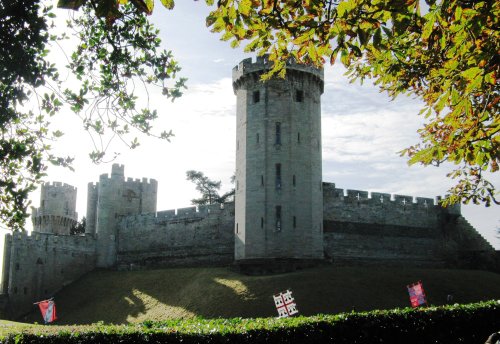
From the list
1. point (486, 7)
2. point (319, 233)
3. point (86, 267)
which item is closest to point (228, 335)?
point (486, 7)

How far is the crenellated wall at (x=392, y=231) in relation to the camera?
32156mm

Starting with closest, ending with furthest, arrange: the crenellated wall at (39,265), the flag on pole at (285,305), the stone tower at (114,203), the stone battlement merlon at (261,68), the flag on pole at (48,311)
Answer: the flag on pole at (285,305) → the flag on pole at (48,311) → the stone battlement merlon at (261,68) → the crenellated wall at (39,265) → the stone tower at (114,203)

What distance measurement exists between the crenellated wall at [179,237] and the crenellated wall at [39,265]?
2.67 metres

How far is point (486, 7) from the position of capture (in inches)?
245

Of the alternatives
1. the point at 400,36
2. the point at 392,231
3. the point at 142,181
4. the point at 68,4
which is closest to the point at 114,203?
the point at 142,181

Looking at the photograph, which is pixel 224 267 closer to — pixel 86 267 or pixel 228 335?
pixel 86 267

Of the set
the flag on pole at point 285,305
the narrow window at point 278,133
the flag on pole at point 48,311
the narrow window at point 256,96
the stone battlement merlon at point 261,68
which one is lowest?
the flag on pole at point 48,311

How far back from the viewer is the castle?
92.7ft

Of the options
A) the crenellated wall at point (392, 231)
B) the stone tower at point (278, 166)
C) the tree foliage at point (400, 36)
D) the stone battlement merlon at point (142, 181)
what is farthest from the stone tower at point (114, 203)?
the tree foliage at point (400, 36)

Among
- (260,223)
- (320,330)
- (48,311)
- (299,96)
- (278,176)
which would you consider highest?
(299,96)

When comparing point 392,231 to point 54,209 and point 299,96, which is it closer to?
point 299,96

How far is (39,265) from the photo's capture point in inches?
1449

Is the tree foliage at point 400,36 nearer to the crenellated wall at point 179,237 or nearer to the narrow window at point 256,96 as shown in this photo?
the narrow window at point 256,96

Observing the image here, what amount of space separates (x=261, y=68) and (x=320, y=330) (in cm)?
Answer: 2021
